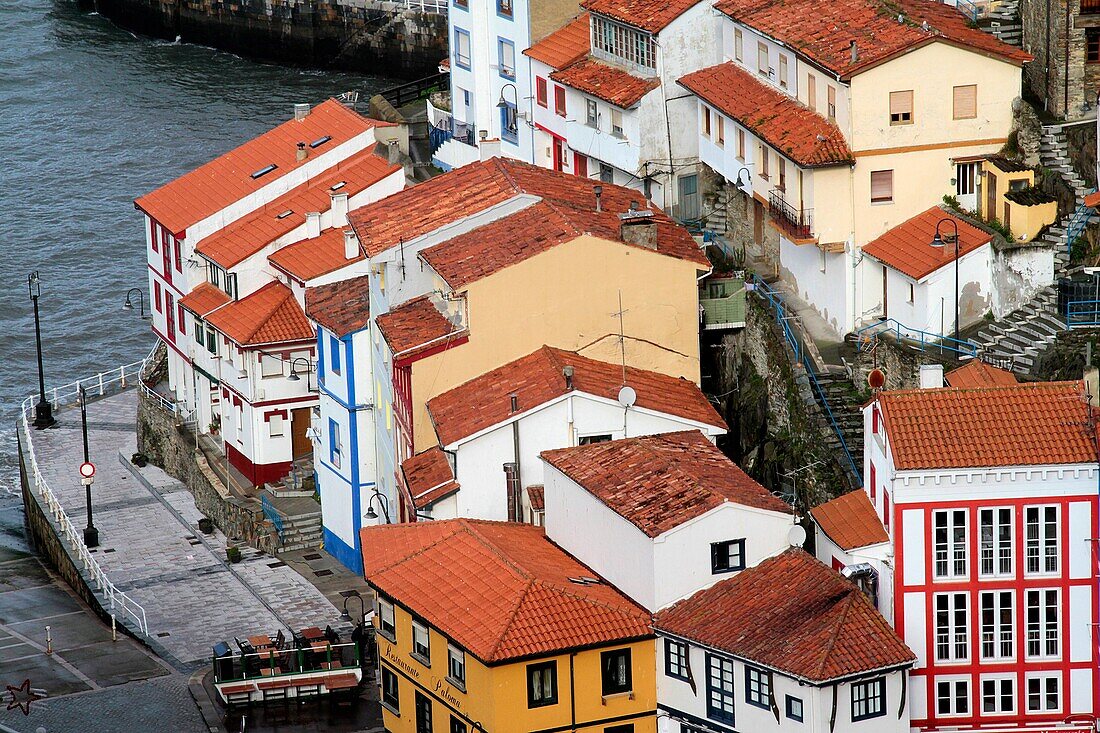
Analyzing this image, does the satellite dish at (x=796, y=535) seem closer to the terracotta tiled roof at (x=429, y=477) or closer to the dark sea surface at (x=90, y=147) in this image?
the terracotta tiled roof at (x=429, y=477)

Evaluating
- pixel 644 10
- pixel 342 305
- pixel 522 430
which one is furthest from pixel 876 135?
pixel 342 305

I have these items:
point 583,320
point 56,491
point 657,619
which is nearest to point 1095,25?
point 583,320

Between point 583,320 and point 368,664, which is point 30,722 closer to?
point 368,664

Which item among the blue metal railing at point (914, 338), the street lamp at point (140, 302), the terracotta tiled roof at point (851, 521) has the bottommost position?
the street lamp at point (140, 302)

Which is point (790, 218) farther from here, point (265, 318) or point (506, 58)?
point (506, 58)

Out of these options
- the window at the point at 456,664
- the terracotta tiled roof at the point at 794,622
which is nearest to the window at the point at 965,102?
the terracotta tiled roof at the point at 794,622

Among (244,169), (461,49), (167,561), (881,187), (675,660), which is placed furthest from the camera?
(461,49)
